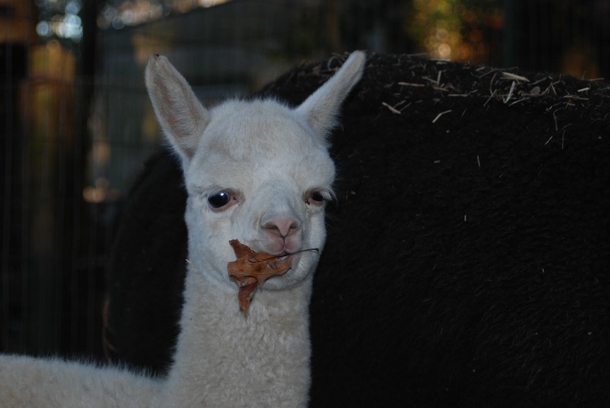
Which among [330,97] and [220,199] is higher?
[330,97]

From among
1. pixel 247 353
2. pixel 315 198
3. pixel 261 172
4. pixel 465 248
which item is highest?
pixel 261 172

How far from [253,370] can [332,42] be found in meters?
5.00

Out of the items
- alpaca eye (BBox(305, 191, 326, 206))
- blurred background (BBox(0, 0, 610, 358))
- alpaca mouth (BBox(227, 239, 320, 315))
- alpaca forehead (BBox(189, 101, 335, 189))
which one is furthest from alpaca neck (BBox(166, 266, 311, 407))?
blurred background (BBox(0, 0, 610, 358))

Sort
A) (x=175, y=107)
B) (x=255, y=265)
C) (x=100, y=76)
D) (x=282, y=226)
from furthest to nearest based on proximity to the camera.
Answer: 1. (x=100, y=76)
2. (x=175, y=107)
3. (x=255, y=265)
4. (x=282, y=226)

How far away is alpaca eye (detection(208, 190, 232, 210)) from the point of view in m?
2.52

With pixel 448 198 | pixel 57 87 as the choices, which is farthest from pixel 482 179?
pixel 57 87

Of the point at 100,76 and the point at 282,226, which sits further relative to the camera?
the point at 100,76

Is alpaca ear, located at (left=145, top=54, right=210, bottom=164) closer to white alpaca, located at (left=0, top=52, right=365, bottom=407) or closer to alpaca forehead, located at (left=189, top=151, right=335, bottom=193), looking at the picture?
white alpaca, located at (left=0, top=52, right=365, bottom=407)

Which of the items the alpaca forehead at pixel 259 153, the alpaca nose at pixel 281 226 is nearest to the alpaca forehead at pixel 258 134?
the alpaca forehead at pixel 259 153

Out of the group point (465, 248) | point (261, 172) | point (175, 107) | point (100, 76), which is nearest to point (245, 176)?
point (261, 172)

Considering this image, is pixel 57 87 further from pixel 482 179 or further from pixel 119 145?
pixel 482 179

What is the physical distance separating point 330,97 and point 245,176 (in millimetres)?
609

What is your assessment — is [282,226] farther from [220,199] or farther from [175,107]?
[175,107]

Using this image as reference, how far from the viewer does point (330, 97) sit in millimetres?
2930
